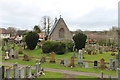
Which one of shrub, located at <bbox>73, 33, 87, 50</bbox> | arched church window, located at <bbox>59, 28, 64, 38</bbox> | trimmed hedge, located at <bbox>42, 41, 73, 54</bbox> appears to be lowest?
trimmed hedge, located at <bbox>42, 41, 73, 54</bbox>

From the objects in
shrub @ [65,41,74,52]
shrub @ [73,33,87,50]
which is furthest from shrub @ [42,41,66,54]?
shrub @ [73,33,87,50]

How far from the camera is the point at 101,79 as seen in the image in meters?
11.1

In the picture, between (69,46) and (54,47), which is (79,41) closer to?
(69,46)

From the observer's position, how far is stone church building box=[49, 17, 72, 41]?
35.3m

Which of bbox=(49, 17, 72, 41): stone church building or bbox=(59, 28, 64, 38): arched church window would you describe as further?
bbox=(59, 28, 64, 38): arched church window

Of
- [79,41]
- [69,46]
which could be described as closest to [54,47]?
[69,46]

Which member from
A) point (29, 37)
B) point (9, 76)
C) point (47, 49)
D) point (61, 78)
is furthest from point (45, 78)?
point (29, 37)

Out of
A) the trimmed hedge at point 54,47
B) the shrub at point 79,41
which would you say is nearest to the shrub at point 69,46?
the shrub at point 79,41

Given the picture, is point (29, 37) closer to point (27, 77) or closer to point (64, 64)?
point (64, 64)

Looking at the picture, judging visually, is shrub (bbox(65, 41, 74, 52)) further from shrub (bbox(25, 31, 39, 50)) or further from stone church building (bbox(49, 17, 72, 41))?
stone church building (bbox(49, 17, 72, 41))

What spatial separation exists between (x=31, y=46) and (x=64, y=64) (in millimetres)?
13900

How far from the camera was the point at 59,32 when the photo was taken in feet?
118

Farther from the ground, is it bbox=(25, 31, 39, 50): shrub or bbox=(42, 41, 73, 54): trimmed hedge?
bbox=(25, 31, 39, 50): shrub

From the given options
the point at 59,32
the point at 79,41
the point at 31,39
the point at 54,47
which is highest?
the point at 59,32
